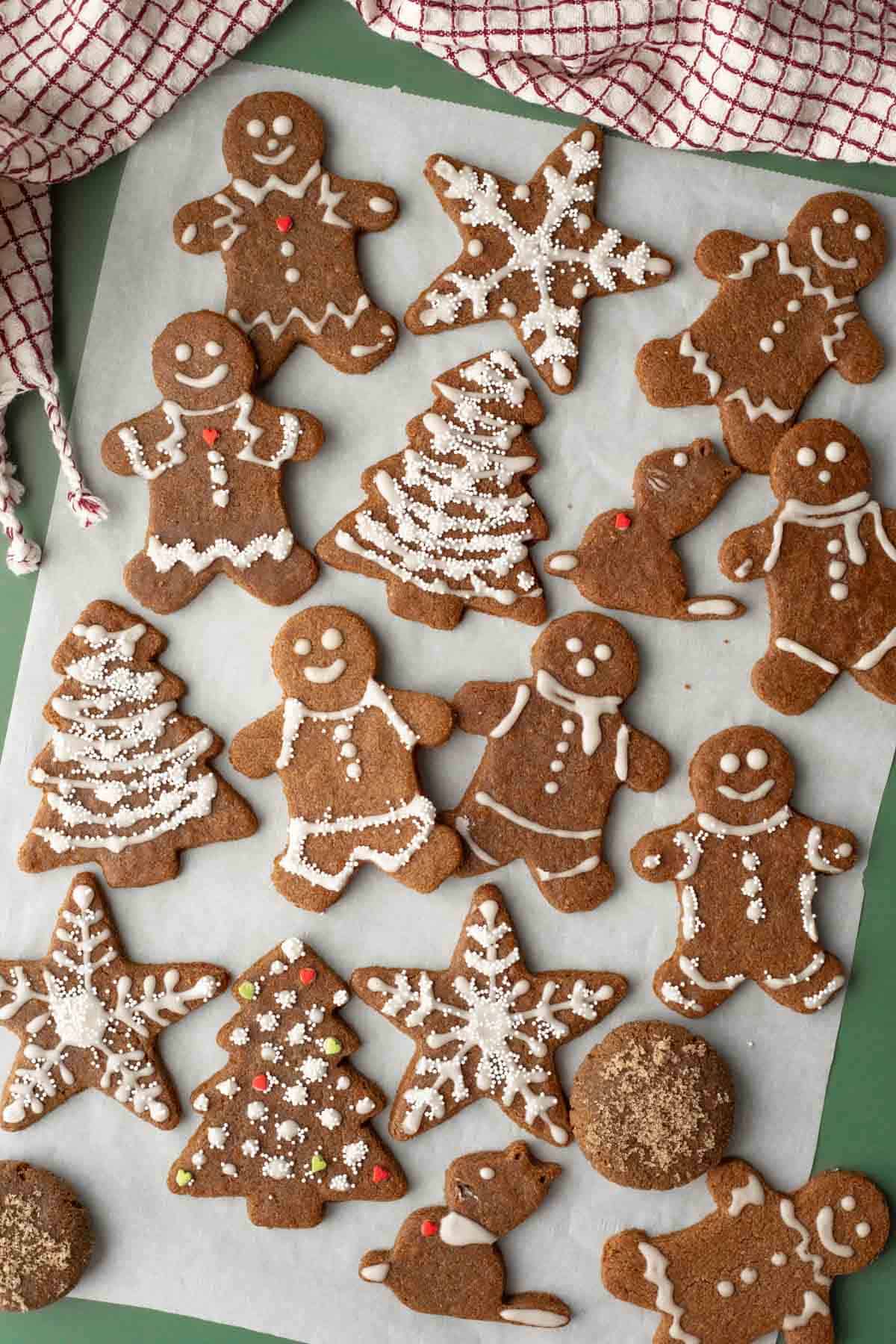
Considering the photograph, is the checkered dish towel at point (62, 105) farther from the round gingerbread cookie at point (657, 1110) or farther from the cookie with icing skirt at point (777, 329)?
the round gingerbread cookie at point (657, 1110)

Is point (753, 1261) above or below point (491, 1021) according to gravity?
below

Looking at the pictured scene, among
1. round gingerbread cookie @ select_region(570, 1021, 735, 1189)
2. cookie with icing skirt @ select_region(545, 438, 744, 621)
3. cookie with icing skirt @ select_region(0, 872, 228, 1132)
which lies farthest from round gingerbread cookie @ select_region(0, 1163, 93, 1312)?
cookie with icing skirt @ select_region(545, 438, 744, 621)

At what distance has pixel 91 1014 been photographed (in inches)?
63.7

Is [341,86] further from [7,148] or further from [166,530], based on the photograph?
[166,530]

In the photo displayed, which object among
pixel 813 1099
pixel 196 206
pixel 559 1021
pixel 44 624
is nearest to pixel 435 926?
pixel 559 1021

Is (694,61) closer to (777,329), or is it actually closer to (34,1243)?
(777,329)

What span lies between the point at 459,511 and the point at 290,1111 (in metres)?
0.84

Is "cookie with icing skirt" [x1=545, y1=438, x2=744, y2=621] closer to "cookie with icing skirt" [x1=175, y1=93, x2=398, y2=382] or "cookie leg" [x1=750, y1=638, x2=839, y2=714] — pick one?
"cookie leg" [x1=750, y1=638, x2=839, y2=714]

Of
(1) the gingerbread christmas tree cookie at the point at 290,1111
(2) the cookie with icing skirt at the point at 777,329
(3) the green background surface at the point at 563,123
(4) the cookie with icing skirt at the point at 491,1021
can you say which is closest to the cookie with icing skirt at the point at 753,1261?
(3) the green background surface at the point at 563,123

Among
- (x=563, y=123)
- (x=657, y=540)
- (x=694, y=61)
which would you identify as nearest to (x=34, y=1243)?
(x=657, y=540)

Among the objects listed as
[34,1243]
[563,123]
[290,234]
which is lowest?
[34,1243]

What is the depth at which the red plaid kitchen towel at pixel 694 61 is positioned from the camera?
1547 mm

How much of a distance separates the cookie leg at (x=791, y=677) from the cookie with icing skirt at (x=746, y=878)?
0.17ft

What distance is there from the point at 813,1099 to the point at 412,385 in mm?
1112
